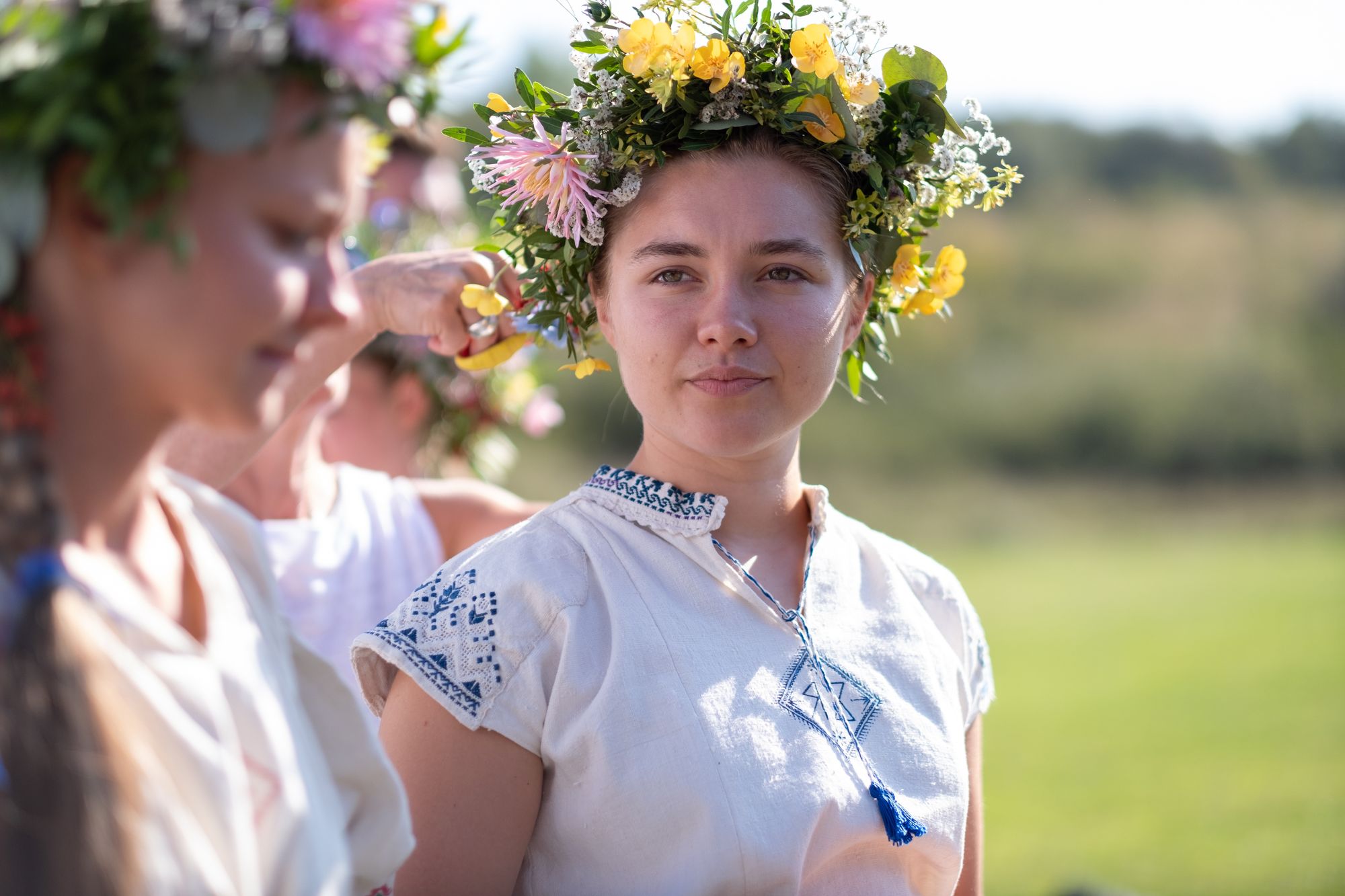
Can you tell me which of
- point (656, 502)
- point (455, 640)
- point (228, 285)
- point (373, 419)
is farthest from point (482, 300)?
point (373, 419)

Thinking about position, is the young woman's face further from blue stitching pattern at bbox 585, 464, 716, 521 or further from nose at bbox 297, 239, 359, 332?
nose at bbox 297, 239, 359, 332

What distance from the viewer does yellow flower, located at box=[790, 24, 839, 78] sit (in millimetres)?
2246

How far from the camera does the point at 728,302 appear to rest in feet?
7.11

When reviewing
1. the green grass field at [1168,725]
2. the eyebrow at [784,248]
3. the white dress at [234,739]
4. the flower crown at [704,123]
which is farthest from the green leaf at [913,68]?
the green grass field at [1168,725]

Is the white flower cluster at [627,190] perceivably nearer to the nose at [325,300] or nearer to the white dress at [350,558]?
the nose at [325,300]

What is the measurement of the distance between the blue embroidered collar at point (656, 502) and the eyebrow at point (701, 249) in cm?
37

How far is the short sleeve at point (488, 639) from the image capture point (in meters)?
1.98

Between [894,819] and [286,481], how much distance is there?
1.73 meters

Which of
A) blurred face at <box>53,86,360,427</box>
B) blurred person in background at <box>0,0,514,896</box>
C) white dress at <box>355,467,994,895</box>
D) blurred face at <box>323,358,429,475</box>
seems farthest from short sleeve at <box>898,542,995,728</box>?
blurred face at <box>323,358,429,475</box>

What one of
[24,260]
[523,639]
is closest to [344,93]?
[24,260]

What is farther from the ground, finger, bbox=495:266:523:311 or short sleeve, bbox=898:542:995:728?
finger, bbox=495:266:523:311

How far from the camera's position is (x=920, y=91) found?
7.81 ft

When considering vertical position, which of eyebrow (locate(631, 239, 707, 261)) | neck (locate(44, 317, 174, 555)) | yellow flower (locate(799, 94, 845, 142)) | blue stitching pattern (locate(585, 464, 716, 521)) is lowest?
neck (locate(44, 317, 174, 555))

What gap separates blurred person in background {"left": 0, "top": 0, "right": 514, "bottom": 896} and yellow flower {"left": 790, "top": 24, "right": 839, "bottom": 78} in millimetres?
1012
